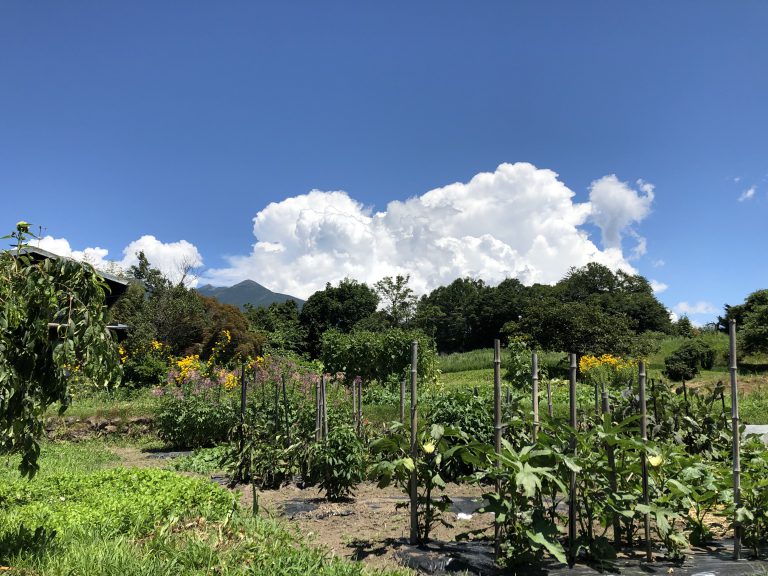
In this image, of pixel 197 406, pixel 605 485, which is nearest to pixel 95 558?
pixel 605 485

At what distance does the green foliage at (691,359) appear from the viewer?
20188 mm

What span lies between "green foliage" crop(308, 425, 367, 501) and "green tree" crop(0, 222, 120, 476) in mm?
3082

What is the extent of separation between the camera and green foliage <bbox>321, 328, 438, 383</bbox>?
16.6 meters

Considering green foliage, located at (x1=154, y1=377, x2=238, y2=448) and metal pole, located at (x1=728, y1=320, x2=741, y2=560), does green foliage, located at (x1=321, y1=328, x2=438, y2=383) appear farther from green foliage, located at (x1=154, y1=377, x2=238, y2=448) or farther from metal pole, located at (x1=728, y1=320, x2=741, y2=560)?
metal pole, located at (x1=728, y1=320, x2=741, y2=560)

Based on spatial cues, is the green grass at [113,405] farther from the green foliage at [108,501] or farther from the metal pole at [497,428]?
the metal pole at [497,428]

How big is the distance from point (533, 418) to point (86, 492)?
473cm

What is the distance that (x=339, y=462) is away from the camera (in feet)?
19.8

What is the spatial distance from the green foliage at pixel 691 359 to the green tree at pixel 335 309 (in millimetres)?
23414

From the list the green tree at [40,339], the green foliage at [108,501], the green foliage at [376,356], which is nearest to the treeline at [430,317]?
the green foliage at [376,356]

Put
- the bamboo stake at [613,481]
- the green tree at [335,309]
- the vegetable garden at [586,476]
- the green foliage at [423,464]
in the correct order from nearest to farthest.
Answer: the vegetable garden at [586,476], the bamboo stake at [613,481], the green foliage at [423,464], the green tree at [335,309]

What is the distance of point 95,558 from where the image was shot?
11.8 ft

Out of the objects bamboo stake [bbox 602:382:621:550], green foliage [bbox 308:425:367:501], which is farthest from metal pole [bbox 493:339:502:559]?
green foliage [bbox 308:425:367:501]

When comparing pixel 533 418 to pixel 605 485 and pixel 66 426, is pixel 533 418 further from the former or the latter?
pixel 66 426

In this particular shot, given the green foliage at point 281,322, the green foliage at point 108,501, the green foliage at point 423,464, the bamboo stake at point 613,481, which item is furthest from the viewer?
the green foliage at point 281,322
